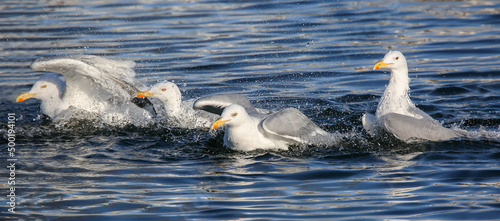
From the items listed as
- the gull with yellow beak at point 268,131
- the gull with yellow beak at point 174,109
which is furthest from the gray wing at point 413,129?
the gull with yellow beak at point 174,109

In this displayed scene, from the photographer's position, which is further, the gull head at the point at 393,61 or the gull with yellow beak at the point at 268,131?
the gull head at the point at 393,61

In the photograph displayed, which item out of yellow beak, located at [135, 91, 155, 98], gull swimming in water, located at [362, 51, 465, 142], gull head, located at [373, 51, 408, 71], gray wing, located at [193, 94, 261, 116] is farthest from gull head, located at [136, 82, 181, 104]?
gull head, located at [373, 51, 408, 71]

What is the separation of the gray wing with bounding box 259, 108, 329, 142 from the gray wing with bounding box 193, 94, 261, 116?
2.68ft

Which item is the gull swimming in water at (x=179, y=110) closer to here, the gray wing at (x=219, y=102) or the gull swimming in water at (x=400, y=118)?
the gray wing at (x=219, y=102)

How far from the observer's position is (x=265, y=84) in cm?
1259

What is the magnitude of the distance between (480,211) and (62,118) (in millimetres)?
6501

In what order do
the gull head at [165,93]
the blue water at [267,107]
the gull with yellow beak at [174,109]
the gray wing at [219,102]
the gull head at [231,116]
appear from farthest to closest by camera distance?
the gull head at [165,93] < the gull with yellow beak at [174,109] < the gray wing at [219,102] < the gull head at [231,116] < the blue water at [267,107]

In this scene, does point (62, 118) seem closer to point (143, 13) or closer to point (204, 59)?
point (204, 59)

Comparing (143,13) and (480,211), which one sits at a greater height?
(143,13)

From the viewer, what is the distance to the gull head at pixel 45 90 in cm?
1052

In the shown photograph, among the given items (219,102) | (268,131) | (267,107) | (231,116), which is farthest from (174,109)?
(268,131)

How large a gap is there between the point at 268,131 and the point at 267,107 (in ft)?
9.31

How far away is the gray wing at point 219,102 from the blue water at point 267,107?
39 centimetres

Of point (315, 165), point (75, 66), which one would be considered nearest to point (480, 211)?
point (315, 165)
